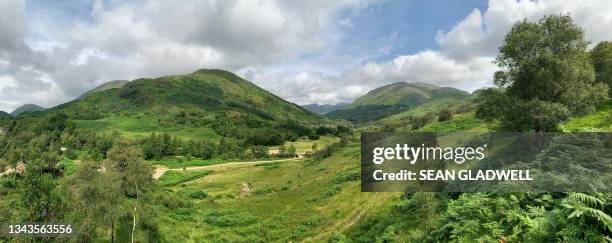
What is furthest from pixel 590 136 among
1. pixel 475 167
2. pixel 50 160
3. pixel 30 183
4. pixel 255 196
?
pixel 50 160

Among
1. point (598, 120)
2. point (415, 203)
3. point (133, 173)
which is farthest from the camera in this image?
point (133, 173)

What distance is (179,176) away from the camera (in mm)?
155375

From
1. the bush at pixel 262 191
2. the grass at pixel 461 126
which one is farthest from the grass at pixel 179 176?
the grass at pixel 461 126

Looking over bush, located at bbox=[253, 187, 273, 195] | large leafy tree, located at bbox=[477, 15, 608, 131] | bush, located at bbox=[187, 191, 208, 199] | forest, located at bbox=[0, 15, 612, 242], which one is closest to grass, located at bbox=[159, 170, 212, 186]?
bush, located at bbox=[187, 191, 208, 199]

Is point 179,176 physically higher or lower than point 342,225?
lower

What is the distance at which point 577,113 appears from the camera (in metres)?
38.0

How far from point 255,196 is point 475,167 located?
Answer: 85013 mm

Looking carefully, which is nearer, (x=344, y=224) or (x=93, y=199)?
(x=344, y=224)

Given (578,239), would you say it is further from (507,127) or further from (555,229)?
(507,127)

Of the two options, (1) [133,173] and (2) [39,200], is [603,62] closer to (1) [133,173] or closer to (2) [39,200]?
(1) [133,173]

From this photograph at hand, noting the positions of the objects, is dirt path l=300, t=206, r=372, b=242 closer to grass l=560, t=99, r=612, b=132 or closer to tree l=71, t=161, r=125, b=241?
tree l=71, t=161, r=125, b=241

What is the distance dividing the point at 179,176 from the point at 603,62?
14655 cm

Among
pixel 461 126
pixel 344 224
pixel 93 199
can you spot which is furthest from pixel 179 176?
pixel 344 224

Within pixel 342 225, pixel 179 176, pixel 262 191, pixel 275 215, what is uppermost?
pixel 342 225
